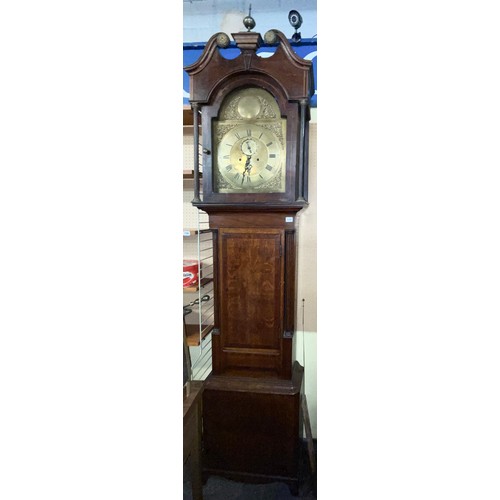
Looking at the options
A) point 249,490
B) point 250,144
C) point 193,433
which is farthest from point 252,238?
point 249,490

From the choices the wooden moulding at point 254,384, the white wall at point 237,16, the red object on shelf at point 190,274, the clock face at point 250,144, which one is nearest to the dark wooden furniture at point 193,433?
the wooden moulding at point 254,384

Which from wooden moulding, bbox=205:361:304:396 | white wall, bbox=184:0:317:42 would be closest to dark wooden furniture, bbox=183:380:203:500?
wooden moulding, bbox=205:361:304:396

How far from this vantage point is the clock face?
115 centimetres

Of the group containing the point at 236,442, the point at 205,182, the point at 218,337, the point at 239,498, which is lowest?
the point at 239,498

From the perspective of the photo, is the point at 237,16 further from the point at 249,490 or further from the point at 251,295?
the point at 249,490

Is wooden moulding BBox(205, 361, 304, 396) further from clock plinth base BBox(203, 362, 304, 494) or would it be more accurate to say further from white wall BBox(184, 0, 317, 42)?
white wall BBox(184, 0, 317, 42)

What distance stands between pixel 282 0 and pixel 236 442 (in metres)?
1.74

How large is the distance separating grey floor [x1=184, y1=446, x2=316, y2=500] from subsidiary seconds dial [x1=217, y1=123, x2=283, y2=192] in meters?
1.07

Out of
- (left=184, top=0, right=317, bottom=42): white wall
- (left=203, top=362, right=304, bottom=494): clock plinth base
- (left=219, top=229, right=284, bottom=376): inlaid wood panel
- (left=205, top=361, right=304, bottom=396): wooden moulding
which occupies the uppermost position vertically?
(left=184, top=0, right=317, bottom=42): white wall

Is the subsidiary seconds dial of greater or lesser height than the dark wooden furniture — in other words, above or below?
above

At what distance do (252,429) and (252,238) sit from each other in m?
0.68
